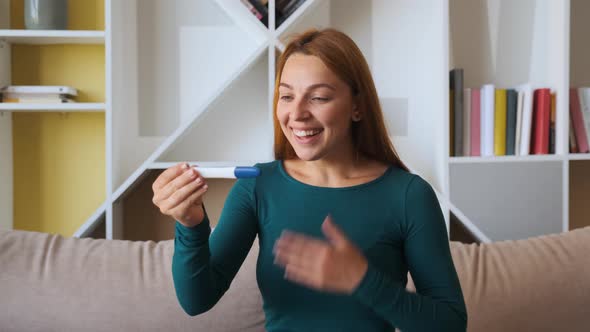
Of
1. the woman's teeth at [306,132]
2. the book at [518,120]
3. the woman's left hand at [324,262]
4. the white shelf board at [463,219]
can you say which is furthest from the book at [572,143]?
the woman's left hand at [324,262]

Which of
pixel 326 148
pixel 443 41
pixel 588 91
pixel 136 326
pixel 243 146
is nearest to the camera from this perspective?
pixel 326 148

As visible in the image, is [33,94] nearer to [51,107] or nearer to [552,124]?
[51,107]

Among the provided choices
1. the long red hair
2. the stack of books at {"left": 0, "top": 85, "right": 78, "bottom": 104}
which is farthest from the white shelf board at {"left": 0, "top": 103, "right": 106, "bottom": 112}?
the long red hair

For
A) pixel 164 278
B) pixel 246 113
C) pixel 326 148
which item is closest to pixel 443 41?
pixel 246 113

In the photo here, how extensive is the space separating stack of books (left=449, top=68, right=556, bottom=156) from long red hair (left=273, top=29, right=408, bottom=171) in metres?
0.80

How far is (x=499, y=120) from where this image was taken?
1936 mm

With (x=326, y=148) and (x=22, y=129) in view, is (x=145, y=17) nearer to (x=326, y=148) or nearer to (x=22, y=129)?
(x=22, y=129)

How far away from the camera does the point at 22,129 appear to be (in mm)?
2121

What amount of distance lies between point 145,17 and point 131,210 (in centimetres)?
72

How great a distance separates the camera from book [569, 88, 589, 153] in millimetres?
1996

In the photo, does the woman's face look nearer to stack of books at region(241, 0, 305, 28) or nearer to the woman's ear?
the woman's ear

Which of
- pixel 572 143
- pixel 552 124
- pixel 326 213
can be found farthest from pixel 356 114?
pixel 572 143

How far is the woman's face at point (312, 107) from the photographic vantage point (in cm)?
106

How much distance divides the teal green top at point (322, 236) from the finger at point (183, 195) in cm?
7
